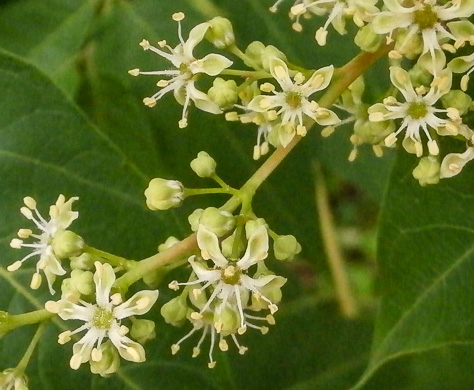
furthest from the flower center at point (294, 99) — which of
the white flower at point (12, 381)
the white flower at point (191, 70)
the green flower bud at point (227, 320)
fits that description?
the white flower at point (12, 381)

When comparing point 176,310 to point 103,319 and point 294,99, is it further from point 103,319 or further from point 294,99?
point 294,99

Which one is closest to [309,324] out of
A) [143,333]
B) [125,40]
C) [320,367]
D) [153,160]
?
[320,367]

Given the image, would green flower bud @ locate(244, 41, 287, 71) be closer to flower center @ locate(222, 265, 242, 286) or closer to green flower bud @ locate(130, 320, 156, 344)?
flower center @ locate(222, 265, 242, 286)

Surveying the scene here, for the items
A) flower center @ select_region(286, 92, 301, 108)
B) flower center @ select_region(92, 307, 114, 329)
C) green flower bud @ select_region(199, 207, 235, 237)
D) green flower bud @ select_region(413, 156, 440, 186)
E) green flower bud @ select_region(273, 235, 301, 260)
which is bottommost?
flower center @ select_region(92, 307, 114, 329)

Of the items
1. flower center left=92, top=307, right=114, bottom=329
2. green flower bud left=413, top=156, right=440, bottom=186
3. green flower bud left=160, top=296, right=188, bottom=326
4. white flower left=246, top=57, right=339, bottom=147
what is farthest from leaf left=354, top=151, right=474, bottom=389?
flower center left=92, top=307, right=114, bottom=329

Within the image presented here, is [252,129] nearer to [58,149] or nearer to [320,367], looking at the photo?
[58,149]
